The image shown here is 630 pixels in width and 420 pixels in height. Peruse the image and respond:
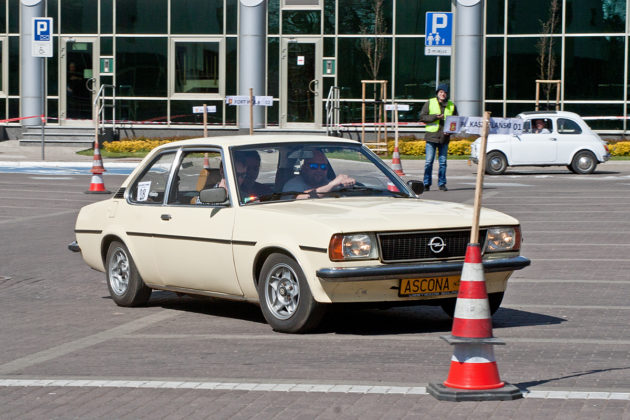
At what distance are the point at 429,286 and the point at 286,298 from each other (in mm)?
1036

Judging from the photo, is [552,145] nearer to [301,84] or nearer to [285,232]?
[301,84]

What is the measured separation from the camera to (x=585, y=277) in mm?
12398

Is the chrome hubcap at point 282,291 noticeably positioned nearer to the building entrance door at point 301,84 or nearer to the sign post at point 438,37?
the sign post at point 438,37

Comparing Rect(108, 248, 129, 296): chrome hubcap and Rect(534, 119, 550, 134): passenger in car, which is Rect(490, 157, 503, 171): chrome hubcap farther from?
Rect(108, 248, 129, 296): chrome hubcap

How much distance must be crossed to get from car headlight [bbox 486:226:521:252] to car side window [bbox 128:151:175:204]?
289 centimetres

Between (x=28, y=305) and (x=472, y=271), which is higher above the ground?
(x=472, y=271)

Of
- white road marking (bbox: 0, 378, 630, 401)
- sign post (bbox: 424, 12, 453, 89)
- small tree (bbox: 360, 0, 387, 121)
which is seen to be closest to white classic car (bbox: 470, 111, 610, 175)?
sign post (bbox: 424, 12, 453, 89)

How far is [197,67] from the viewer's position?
4150cm

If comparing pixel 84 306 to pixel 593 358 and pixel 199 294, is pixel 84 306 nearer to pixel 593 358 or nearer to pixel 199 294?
pixel 199 294

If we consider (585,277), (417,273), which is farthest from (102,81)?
(417,273)

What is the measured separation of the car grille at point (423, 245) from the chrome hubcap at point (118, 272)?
9.54ft

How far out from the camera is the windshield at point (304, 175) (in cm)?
991

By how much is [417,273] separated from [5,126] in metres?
36.3

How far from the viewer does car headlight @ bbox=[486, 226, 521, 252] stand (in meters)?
9.23
